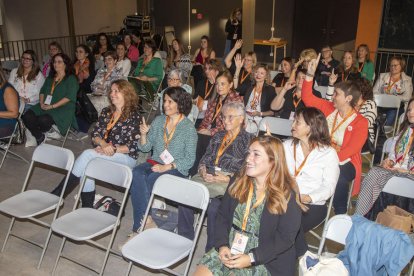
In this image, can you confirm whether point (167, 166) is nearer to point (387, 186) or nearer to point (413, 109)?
point (387, 186)

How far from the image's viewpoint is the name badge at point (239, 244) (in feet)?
8.23

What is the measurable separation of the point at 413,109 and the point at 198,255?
85.5 inches

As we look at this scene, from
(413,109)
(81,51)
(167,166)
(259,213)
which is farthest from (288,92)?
(81,51)

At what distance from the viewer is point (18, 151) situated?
5727 millimetres

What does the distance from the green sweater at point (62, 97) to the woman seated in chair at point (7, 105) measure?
54 centimetres

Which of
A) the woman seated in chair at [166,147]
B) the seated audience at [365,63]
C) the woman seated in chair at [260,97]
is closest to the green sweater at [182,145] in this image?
the woman seated in chair at [166,147]

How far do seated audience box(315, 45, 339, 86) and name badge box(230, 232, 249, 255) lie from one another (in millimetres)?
4689

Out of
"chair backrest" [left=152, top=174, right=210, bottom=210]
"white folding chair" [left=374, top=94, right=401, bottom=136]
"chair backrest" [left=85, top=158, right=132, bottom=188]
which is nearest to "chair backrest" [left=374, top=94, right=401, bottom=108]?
"white folding chair" [left=374, top=94, right=401, bottom=136]

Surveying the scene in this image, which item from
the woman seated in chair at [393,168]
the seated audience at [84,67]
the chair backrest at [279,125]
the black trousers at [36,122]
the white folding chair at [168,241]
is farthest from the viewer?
the seated audience at [84,67]

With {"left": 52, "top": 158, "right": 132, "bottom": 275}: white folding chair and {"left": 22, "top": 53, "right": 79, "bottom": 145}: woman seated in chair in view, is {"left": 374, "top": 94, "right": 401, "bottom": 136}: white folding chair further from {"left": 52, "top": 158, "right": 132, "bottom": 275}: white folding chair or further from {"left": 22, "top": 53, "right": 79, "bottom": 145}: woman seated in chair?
{"left": 22, "top": 53, "right": 79, "bottom": 145}: woman seated in chair

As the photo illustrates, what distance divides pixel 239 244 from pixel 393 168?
179 cm

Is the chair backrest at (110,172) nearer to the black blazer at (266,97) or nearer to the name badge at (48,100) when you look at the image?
the black blazer at (266,97)

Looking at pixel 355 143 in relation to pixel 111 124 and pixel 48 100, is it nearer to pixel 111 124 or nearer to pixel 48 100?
pixel 111 124

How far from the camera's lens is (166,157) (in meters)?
3.72
